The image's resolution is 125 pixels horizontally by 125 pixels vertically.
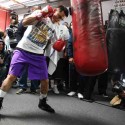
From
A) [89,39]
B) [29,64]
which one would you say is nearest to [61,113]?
[29,64]

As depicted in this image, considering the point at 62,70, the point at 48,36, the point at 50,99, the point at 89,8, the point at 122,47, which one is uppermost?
the point at 89,8

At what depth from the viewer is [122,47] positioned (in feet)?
10.2

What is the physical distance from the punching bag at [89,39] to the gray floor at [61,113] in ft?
1.90

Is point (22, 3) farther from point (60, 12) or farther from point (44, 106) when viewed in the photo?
point (44, 106)

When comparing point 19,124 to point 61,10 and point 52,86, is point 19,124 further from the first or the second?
point 52,86

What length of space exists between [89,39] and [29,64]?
75 centimetres

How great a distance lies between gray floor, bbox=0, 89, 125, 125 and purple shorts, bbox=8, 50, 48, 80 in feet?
1.35

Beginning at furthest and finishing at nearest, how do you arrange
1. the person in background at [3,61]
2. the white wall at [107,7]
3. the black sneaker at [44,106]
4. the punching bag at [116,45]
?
the white wall at [107,7] → the person in background at [3,61] → the punching bag at [116,45] → the black sneaker at [44,106]

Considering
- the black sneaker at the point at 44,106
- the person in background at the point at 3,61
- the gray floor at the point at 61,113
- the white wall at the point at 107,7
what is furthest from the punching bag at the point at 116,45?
the white wall at the point at 107,7

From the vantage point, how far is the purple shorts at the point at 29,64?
2.18 m

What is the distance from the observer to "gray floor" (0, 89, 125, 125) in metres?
2.07

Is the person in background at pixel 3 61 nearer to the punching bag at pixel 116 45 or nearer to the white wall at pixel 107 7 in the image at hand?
the punching bag at pixel 116 45

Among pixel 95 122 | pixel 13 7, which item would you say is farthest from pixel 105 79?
pixel 13 7

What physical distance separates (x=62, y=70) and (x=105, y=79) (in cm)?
79
